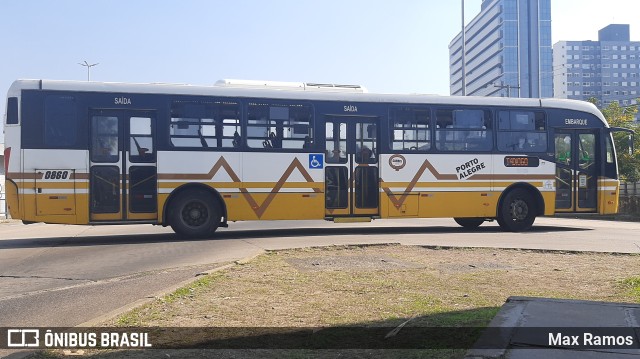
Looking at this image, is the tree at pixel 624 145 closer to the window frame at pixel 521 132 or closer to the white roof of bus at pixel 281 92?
the window frame at pixel 521 132

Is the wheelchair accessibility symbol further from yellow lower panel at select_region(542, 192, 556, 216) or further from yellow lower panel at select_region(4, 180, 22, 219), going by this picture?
yellow lower panel at select_region(4, 180, 22, 219)

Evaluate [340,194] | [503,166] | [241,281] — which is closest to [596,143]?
[503,166]

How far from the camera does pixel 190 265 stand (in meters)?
10.3

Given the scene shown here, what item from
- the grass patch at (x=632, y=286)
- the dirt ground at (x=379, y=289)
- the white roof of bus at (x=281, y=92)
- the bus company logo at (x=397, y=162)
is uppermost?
the white roof of bus at (x=281, y=92)

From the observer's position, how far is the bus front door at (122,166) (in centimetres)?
1407

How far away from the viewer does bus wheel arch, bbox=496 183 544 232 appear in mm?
16875

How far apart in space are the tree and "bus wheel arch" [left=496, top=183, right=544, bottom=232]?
15.7 m

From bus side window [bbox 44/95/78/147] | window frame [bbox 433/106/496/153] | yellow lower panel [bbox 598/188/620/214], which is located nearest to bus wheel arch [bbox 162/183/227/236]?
bus side window [bbox 44/95/78/147]

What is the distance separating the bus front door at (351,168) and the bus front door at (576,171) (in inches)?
212

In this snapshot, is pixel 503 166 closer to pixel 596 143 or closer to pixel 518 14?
pixel 596 143

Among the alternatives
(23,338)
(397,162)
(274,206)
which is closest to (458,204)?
(397,162)

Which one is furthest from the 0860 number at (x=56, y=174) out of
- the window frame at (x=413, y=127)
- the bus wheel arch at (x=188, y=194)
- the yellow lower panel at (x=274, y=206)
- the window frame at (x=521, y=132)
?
the window frame at (x=521, y=132)

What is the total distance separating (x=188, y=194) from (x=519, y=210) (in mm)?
8911

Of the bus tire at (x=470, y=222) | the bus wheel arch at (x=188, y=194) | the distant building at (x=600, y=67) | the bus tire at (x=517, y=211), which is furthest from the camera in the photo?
the distant building at (x=600, y=67)
